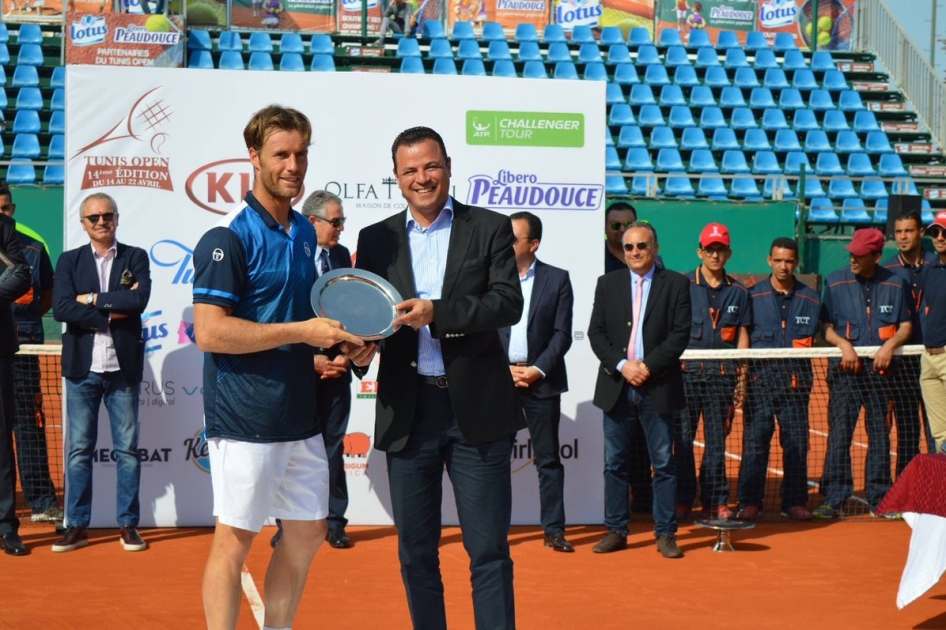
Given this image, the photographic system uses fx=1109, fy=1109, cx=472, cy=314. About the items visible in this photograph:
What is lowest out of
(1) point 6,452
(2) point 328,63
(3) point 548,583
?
(3) point 548,583

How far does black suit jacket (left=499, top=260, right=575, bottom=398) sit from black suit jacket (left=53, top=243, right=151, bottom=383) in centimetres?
241

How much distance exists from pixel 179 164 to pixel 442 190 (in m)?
3.91

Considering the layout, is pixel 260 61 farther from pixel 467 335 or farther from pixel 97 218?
pixel 467 335

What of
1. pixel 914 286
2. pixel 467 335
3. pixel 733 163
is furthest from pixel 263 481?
pixel 733 163

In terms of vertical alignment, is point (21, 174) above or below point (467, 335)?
above

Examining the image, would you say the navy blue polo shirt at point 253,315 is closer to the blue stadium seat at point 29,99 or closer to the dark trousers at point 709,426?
the dark trousers at point 709,426

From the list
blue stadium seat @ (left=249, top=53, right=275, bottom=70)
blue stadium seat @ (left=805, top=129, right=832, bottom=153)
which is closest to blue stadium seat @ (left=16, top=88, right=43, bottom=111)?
blue stadium seat @ (left=249, top=53, right=275, bottom=70)

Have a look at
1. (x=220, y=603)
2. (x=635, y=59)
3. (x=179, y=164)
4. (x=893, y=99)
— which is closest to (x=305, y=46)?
(x=635, y=59)

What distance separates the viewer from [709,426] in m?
8.42

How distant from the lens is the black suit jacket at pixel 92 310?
7121 mm

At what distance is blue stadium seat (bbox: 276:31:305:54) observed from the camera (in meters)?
20.8

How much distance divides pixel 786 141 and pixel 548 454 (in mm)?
15481

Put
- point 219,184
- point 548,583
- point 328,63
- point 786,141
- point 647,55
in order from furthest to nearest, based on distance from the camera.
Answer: point 647,55 < point 786,141 < point 328,63 < point 219,184 < point 548,583

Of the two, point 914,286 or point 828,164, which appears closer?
point 914,286
